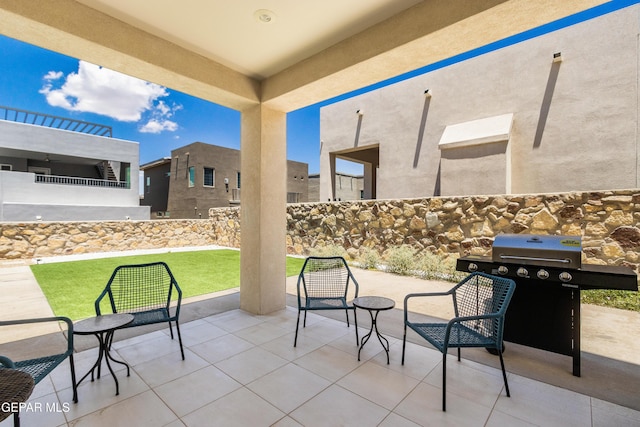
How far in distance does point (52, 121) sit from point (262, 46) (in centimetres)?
1576

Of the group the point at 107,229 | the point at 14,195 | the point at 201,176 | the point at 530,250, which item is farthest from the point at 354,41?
the point at 201,176

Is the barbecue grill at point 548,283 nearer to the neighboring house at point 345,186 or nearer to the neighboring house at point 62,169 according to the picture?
the neighboring house at point 62,169

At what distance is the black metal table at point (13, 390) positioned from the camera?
1155 millimetres

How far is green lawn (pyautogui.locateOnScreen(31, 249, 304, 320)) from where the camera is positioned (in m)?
4.38

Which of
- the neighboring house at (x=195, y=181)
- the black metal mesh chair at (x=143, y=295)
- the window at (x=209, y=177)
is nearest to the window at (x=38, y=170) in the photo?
the neighboring house at (x=195, y=181)

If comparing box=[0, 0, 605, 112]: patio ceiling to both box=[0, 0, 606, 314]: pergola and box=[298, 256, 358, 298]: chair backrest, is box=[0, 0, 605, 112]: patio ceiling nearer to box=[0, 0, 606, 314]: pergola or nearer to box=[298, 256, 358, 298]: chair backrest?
box=[0, 0, 606, 314]: pergola

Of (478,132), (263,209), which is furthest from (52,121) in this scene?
(478,132)

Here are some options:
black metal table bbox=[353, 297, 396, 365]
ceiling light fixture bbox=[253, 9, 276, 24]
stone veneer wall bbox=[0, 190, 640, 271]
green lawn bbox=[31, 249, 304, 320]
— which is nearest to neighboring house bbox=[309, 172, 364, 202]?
stone veneer wall bbox=[0, 190, 640, 271]

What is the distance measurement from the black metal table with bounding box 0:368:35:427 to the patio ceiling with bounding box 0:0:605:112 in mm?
2395

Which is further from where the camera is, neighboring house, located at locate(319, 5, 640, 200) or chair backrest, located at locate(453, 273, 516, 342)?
neighboring house, located at locate(319, 5, 640, 200)

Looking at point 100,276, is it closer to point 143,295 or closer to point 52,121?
point 143,295

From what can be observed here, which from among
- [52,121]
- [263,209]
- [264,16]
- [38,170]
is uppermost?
[52,121]

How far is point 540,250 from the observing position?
2.58 m

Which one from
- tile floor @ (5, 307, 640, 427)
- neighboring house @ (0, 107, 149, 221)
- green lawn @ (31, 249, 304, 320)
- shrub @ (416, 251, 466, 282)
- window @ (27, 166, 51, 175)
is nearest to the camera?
tile floor @ (5, 307, 640, 427)
